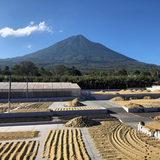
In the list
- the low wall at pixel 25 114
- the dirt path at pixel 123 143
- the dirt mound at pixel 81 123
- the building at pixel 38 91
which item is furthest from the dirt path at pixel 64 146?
the building at pixel 38 91

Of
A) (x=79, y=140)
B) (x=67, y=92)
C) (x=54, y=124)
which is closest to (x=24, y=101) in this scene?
(x=67, y=92)

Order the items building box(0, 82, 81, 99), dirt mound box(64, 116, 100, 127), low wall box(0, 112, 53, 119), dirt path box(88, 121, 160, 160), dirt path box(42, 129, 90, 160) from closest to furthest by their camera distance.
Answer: dirt path box(42, 129, 90, 160), dirt path box(88, 121, 160, 160), dirt mound box(64, 116, 100, 127), low wall box(0, 112, 53, 119), building box(0, 82, 81, 99)

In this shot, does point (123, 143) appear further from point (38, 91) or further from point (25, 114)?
point (38, 91)

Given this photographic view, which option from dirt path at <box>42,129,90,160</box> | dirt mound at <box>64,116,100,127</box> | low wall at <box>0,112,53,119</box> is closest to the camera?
dirt path at <box>42,129,90,160</box>

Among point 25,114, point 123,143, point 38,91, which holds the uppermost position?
point 38,91

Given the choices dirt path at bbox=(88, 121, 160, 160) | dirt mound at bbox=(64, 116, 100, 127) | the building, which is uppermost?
the building

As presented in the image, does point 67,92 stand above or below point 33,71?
below

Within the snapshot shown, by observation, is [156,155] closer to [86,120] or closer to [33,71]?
[86,120]

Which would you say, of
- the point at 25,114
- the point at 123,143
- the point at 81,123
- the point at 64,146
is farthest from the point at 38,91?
the point at 123,143

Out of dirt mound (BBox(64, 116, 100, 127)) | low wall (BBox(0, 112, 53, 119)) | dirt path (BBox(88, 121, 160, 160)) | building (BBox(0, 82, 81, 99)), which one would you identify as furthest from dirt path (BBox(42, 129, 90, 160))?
building (BBox(0, 82, 81, 99))

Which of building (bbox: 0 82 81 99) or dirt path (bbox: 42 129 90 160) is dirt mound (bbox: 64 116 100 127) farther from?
building (bbox: 0 82 81 99)

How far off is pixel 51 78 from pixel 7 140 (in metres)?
41.3

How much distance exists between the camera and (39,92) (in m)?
30.5

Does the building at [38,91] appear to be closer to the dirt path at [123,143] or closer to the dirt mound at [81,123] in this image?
the dirt mound at [81,123]
